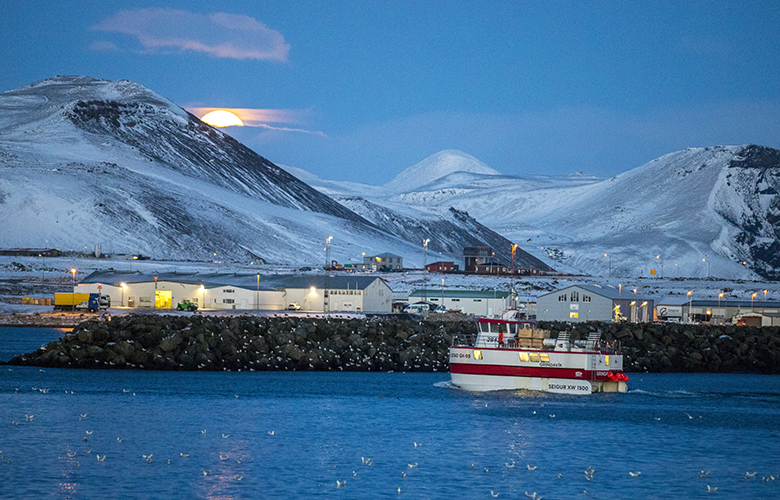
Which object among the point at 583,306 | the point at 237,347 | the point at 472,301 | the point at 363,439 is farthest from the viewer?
the point at 472,301

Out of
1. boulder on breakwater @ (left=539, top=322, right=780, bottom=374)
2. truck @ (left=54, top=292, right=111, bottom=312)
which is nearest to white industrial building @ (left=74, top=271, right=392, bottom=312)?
truck @ (left=54, top=292, right=111, bottom=312)

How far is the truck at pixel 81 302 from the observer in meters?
86.8

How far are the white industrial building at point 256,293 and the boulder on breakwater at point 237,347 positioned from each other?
108ft

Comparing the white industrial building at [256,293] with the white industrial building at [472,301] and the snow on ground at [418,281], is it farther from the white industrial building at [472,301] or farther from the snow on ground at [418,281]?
the snow on ground at [418,281]

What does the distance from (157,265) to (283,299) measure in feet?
135

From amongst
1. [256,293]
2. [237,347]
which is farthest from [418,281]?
[237,347]

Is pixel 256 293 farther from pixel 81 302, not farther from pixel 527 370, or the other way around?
pixel 527 370

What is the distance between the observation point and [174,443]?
31.0 metres

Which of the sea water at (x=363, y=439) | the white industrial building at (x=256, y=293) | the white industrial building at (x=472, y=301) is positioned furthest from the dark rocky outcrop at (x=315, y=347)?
the white industrial building at (x=256, y=293)

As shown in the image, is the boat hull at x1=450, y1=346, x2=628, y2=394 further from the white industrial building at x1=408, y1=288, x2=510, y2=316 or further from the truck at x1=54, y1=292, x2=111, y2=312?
the truck at x1=54, y1=292, x2=111, y2=312

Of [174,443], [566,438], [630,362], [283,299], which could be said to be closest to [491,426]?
[566,438]

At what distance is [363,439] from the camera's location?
108 feet

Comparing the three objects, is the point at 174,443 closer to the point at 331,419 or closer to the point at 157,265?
the point at 331,419

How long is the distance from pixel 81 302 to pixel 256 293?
15.9 meters
